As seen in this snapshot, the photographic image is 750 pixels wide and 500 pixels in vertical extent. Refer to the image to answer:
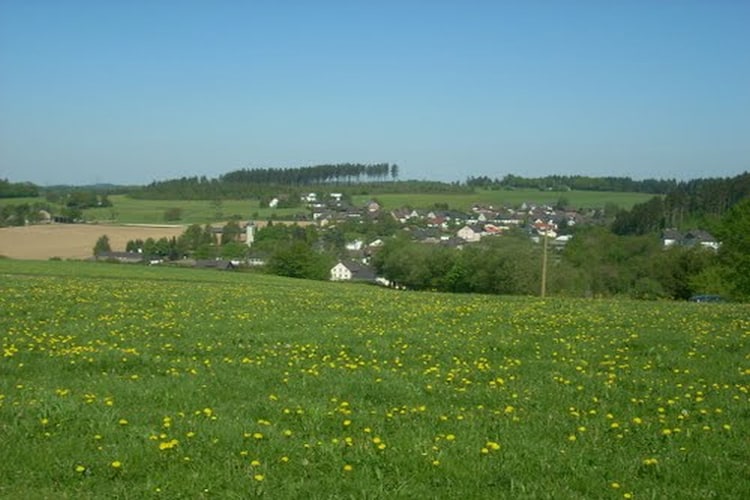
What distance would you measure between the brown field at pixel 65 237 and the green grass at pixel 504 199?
50245 mm

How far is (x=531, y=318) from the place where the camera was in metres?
17.8

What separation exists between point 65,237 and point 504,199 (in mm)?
90190

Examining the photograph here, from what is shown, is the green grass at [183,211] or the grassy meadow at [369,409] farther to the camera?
the green grass at [183,211]

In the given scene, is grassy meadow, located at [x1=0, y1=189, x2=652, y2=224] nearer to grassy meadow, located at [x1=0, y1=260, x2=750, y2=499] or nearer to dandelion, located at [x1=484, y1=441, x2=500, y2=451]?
grassy meadow, located at [x1=0, y1=260, x2=750, y2=499]

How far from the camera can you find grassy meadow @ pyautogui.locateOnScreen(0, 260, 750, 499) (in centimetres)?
A: 645

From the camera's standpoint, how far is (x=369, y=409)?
28.8 ft

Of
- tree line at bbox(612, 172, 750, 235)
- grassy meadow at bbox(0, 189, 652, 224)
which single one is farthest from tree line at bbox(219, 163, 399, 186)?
tree line at bbox(612, 172, 750, 235)

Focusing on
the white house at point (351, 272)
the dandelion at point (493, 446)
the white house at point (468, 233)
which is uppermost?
the dandelion at point (493, 446)

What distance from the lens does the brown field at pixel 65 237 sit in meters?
78.6

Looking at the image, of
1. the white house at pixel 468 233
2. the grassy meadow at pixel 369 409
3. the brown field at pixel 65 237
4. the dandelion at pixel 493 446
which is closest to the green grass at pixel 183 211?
the brown field at pixel 65 237

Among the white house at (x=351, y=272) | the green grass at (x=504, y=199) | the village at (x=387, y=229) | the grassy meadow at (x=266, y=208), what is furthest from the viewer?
the green grass at (x=504, y=199)

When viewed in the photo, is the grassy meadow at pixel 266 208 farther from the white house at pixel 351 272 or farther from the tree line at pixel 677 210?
the white house at pixel 351 272

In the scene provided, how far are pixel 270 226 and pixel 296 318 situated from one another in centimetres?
9212

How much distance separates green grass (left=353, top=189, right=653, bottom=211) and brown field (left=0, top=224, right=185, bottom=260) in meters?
→ 50.2
